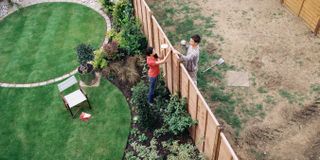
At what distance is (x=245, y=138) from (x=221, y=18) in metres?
5.78

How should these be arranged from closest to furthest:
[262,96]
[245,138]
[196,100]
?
[196,100] → [245,138] → [262,96]

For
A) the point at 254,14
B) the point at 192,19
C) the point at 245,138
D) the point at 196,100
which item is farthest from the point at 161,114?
the point at 254,14

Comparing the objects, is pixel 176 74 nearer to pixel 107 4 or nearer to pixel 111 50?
pixel 111 50

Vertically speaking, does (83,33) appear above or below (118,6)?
below

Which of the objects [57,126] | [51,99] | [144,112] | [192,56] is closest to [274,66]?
[192,56]

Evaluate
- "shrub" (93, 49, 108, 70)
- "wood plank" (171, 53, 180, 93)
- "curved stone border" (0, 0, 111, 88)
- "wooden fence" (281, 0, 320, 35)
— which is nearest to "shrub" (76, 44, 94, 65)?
"shrub" (93, 49, 108, 70)

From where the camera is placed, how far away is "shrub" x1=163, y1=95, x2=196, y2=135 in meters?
8.63

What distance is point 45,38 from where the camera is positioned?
13016mm

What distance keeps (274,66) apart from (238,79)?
1.38 m

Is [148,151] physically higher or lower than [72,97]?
lower

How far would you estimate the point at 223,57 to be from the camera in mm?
11266

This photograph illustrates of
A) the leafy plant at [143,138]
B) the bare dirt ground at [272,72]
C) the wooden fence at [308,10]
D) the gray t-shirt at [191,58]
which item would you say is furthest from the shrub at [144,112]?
the wooden fence at [308,10]

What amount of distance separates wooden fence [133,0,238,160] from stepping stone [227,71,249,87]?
193 cm

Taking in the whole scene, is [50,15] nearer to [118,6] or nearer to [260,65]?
[118,6]
